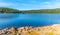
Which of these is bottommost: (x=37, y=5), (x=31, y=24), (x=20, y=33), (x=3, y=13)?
(x=20, y=33)

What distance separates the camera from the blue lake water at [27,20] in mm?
3012

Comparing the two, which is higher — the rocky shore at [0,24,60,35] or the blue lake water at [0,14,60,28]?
the blue lake water at [0,14,60,28]

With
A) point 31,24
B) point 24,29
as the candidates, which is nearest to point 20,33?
point 24,29

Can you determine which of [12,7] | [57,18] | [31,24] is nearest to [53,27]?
[57,18]

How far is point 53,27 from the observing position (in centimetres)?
307

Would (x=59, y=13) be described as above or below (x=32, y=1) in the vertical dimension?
below

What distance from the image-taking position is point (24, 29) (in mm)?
3041

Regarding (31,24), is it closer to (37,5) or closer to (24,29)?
(24,29)

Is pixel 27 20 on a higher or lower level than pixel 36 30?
higher

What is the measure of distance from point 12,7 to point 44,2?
30.5 inches

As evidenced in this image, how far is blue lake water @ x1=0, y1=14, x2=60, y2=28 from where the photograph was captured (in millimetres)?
3012

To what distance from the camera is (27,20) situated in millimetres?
3061

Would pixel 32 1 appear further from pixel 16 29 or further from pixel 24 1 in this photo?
pixel 16 29

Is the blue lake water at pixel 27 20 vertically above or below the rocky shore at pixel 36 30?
above
